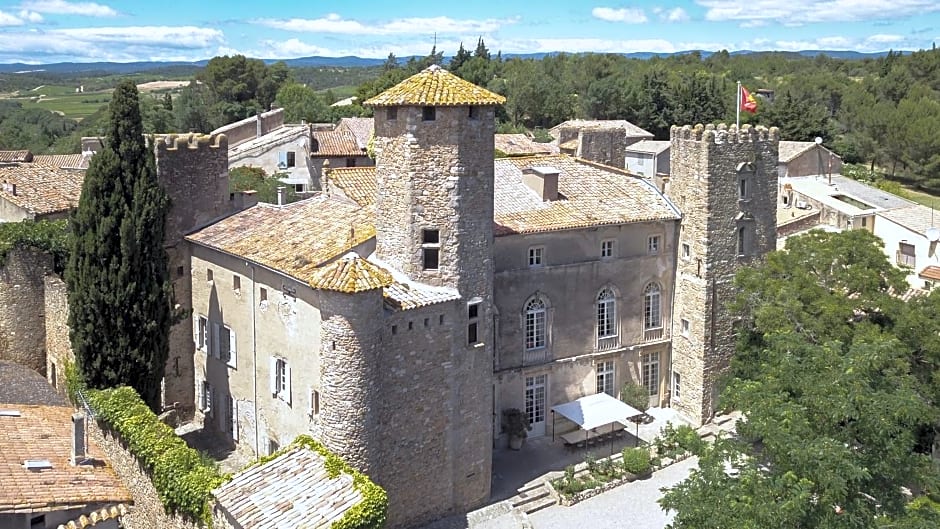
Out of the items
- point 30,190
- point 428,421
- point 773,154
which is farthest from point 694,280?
point 30,190

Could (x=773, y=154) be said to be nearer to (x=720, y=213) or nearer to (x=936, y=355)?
(x=720, y=213)

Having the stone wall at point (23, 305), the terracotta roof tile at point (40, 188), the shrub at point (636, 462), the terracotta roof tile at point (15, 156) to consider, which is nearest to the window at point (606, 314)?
the shrub at point (636, 462)

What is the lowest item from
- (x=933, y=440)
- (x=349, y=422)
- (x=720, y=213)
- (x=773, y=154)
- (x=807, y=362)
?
(x=933, y=440)

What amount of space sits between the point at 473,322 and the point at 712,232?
11.3 m

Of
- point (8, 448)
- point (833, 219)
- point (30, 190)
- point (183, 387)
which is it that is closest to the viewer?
point (8, 448)

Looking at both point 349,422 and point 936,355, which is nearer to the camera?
point 349,422

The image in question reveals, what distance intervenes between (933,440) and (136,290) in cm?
2592

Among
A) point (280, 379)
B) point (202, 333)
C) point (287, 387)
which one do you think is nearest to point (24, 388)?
point (202, 333)

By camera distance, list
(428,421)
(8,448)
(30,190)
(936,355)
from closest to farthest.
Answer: (8,448) → (428,421) → (936,355) → (30,190)

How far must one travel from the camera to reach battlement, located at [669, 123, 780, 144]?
32.2m

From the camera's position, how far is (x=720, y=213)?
3256 cm

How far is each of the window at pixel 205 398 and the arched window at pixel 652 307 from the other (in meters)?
16.4

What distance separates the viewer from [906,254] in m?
40.2

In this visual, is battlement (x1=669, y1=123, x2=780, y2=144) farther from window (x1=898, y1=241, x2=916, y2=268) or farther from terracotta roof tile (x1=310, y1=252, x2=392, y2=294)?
terracotta roof tile (x1=310, y1=252, x2=392, y2=294)
